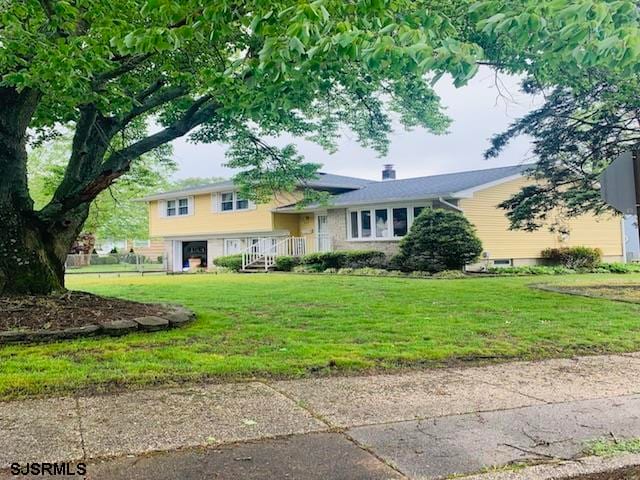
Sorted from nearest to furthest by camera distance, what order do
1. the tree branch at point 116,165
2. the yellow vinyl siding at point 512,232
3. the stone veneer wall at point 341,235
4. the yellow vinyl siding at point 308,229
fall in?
the tree branch at point 116,165, the yellow vinyl siding at point 512,232, the stone veneer wall at point 341,235, the yellow vinyl siding at point 308,229

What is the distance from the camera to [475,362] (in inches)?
242

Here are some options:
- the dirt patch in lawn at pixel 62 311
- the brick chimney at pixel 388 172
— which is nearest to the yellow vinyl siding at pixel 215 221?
the brick chimney at pixel 388 172

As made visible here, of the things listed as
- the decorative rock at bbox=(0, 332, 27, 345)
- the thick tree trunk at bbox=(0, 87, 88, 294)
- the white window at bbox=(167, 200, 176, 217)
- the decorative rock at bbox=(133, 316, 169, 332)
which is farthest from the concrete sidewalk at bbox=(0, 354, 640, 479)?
the white window at bbox=(167, 200, 176, 217)

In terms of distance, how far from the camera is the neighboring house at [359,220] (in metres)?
22.9

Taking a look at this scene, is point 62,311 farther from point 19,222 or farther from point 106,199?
point 106,199

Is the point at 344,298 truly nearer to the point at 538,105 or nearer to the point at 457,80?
the point at 538,105

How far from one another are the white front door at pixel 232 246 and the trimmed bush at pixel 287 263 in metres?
5.93

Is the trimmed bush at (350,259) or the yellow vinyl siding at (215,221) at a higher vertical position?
the yellow vinyl siding at (215,221)

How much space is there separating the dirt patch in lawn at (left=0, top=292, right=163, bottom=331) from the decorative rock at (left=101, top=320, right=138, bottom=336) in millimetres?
258

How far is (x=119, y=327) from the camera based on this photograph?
24.6 ft

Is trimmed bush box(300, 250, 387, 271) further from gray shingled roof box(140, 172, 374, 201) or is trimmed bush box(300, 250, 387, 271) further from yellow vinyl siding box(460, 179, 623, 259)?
gray shingled roof box(140, 172, 374, 201)

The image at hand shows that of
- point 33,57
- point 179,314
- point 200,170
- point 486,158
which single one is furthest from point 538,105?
point 200,170

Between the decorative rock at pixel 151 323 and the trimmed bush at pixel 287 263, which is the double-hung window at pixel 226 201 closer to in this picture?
the trimmed bush at pixel 287 263

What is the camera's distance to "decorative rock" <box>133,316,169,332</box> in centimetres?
773
